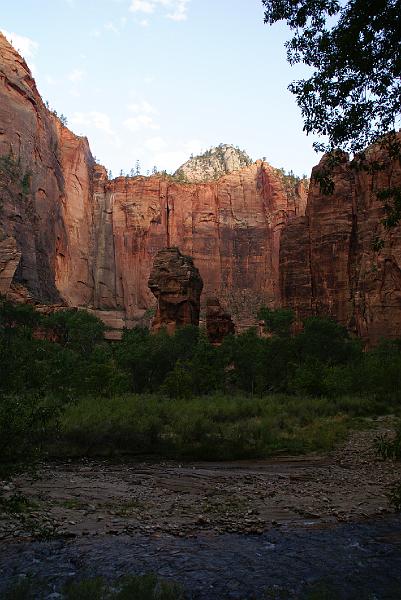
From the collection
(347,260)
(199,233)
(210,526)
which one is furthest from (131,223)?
(210,526)

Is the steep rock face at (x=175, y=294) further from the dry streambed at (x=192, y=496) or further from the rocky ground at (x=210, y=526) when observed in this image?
the rocky ground at (x=210, y=526)

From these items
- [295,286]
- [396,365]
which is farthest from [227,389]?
[295,286]

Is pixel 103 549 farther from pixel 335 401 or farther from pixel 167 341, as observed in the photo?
pixel 167 341

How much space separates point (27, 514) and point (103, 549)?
2167mm

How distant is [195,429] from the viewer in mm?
17922

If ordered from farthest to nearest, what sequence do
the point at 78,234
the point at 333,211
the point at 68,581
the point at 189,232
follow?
the point at 189,232 < the point at 78,234 < the point at 333,211 < the point at 68,581

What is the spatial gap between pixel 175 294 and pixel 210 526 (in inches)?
1737

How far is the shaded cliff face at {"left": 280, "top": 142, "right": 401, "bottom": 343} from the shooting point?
194 feet

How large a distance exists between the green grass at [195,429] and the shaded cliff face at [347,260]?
128ft

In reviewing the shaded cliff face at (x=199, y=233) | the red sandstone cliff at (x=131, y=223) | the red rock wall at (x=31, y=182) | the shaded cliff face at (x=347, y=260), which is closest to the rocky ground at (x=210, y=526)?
the shaded cliff face at (x=347, y=260)

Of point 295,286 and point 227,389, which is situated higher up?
point 295,286

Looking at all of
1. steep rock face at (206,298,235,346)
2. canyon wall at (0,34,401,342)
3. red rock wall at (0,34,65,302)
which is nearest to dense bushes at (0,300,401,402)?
steep rock face at (206,298,235,346)

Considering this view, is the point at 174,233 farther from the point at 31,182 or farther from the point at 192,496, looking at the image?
the point at 192,496

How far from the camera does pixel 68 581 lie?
6332 millimetres
